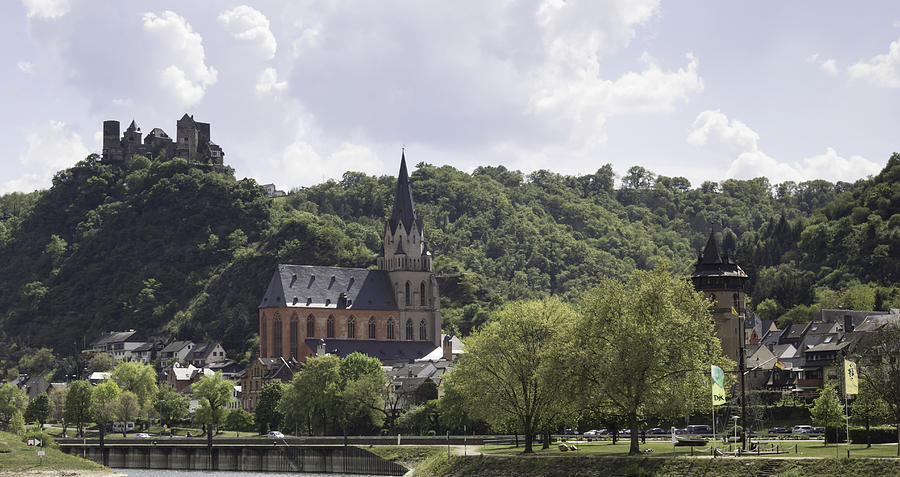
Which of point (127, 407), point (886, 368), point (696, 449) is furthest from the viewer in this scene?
point (127, 407)

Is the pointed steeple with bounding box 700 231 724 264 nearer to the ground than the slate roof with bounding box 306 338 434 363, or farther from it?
farther from it

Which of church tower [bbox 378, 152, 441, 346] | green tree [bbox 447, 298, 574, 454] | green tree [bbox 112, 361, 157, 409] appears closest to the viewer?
green tree [bbox 447, 298, 574, 454]

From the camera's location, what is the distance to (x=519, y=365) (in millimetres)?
84375

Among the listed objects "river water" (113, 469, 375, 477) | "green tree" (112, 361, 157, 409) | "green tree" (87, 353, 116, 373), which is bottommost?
"river water" (113, 469, 375, 477)

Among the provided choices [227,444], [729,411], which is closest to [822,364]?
[729,411]

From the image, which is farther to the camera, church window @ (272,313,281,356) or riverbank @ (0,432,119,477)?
church window @ (272,313,281,356)

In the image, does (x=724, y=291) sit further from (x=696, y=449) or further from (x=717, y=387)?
(x=717, y=387)

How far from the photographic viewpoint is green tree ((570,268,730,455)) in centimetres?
7300

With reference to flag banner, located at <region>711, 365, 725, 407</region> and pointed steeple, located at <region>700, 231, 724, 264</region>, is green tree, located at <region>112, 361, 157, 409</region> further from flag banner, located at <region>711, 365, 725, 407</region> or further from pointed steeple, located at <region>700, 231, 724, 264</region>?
flag banner, located at <region>711, 365, 725, 407</region>

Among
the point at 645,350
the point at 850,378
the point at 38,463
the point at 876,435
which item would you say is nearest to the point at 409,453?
the point at 38,463

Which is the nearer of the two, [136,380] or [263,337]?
[136,380]

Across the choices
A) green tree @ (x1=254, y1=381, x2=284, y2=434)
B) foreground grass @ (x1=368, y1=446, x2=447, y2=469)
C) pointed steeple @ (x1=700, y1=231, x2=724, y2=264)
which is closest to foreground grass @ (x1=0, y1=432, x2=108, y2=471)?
foreground grass @ (x1=368, y1=446, x2=447, y2=469)

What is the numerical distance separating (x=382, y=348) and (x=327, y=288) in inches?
494

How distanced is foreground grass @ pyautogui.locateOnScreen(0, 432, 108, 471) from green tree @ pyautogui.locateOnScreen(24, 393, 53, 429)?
56410 millimetres
